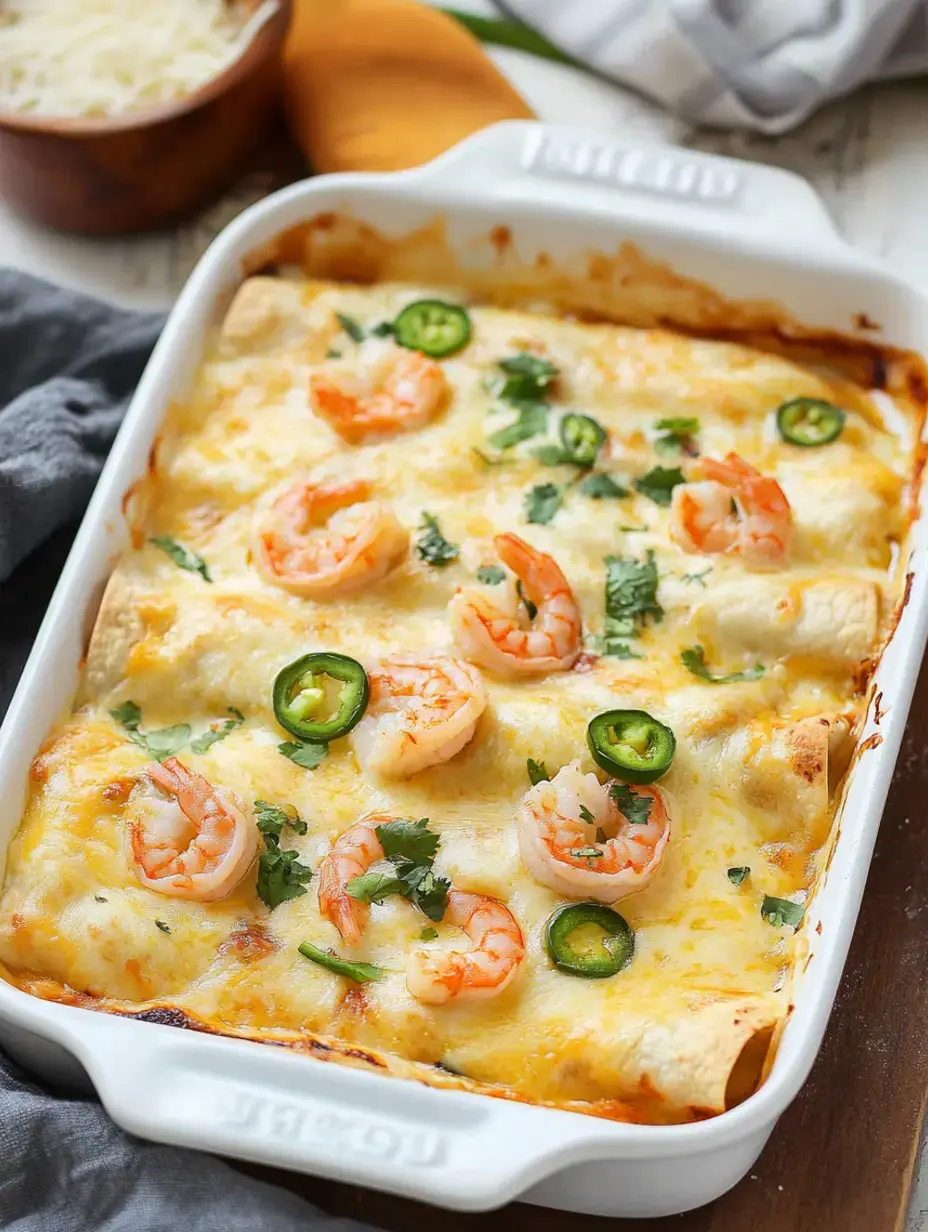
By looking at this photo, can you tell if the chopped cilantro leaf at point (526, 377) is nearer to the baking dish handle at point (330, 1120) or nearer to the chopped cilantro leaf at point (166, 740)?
the chopped cilantro leaf at point (166, 740)

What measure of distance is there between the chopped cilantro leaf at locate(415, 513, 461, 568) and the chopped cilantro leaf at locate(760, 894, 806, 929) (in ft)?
3.01

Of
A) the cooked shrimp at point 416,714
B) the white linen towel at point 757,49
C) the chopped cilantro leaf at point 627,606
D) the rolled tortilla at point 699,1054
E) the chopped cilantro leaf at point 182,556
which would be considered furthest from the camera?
the white linen towel at point 757,49

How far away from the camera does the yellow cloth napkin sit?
4.02 meters

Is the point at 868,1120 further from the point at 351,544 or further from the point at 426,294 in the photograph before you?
the point at 426,294

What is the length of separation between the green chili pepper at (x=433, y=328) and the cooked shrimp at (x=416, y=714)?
2.87ft

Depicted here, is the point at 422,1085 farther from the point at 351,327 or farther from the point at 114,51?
the point at 114,51

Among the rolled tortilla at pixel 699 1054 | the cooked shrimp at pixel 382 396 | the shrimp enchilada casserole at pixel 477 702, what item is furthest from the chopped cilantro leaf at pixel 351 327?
the rolled tortilla at pixel 699 1054

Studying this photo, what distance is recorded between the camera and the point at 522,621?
297cm

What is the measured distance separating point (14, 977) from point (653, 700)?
1220mm

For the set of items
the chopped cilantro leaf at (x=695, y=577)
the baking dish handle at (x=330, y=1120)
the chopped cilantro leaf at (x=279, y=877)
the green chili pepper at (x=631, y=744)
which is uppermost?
the chopped cilantro leaf at (x=695, y=577)

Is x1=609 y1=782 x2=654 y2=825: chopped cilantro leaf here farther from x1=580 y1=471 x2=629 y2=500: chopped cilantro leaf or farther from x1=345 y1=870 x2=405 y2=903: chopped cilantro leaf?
x1=580 y1=471 x2=629 y2=500: chopped cilantro leaf

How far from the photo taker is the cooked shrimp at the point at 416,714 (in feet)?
8.88

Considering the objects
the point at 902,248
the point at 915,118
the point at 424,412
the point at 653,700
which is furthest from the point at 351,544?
the point at 915,118

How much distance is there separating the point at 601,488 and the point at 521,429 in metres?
0.22
